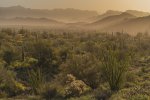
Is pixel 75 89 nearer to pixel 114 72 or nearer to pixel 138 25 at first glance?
pixel 114 72

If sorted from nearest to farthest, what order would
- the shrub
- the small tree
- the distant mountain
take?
the shrub
the small tree
the distant mountain

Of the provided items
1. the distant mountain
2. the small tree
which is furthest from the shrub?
the distant mountain

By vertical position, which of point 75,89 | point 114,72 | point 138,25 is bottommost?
point 138,25

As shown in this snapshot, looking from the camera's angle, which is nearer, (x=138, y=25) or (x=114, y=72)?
(x=114, y=72)

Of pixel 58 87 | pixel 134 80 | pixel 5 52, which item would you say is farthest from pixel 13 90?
pixel 5 52

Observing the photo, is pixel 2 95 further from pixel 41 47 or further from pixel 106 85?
pixel 41 47

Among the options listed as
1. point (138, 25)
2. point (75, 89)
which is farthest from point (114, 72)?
point (138, 25)

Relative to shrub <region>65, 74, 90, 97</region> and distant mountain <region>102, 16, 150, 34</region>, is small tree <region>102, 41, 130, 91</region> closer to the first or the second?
shrub <region>65, 74, 90, 97</region>

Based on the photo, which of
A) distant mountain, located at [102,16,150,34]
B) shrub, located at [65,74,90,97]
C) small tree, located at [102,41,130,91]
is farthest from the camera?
distant mountain, located at [102,16,150,34]

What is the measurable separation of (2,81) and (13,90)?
97cm

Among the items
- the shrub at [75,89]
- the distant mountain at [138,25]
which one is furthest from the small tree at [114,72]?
the distant mountain at [138,25]

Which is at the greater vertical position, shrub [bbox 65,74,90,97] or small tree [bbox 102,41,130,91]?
small tree [bbox 102,41,130,91]

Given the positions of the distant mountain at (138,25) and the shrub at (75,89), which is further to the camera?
the distant mountain at (138,25)

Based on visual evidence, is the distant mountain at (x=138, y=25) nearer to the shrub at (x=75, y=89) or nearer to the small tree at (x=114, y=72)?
the small tree at (x=114, y=72)
